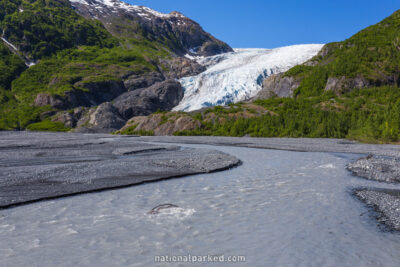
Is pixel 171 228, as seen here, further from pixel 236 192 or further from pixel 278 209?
pixel 236 192

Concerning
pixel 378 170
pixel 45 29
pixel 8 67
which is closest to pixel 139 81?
pixel 8 67

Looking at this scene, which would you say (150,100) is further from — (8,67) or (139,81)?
(8,67)

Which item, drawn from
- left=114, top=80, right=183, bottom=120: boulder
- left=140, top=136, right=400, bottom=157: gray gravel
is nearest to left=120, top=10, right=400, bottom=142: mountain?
left=140, top=136, right=400, bottom=157: gray gravel

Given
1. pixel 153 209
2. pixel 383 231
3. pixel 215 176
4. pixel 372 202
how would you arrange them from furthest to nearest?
pixel 215 176, pixel 372 202, pixel 153 209, pixel 383 231

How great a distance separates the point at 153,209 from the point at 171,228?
3.71 feet

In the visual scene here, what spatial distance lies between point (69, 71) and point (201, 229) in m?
137

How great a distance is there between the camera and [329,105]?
144 ft

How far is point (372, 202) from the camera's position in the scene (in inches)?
267

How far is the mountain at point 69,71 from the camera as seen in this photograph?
3469 inches

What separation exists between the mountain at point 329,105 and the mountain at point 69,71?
3304 cm

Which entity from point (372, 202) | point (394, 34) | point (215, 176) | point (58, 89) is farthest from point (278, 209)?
point (58, 89)

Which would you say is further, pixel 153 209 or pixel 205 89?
pixel 205 89

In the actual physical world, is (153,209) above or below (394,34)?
below

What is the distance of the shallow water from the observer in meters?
4.04
